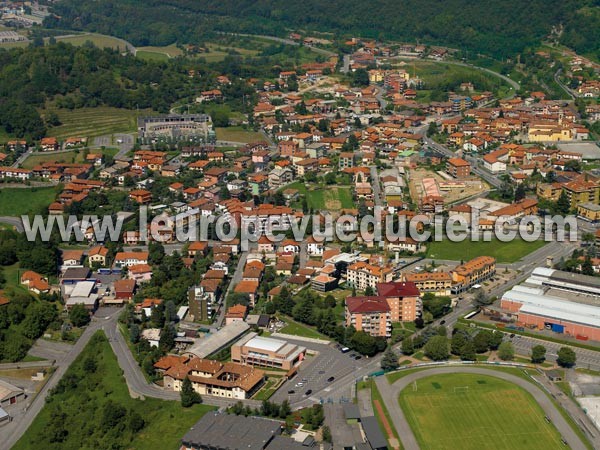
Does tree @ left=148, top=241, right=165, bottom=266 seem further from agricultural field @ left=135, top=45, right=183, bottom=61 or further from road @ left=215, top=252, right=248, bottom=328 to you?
agricultural field @ left=135, top=45, right=183, bottom=61

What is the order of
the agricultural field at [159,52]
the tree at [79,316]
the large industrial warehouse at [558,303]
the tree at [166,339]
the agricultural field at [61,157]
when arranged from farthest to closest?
the agricultural field at [159,52] → the agricultural field at [61,157] → the tree at [79,316] → the large industrial warehouse at [558,303] → the tree at [166,339]

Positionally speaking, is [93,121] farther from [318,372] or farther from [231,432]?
[231,432]

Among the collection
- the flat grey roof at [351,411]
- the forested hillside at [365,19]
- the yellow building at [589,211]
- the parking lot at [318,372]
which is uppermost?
the forested hillside at [365,19]

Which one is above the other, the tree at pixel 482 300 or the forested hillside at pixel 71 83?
the forested hillside at pixel 71 83

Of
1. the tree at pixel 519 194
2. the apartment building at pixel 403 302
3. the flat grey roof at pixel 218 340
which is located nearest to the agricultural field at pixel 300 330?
the flat grey roof at pixel 218 340

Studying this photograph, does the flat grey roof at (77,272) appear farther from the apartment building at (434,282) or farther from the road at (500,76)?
the road at (500,76)

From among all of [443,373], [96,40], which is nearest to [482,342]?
[443,373]

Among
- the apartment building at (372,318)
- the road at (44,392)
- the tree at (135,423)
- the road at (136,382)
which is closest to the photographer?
the tree at (135,423)
